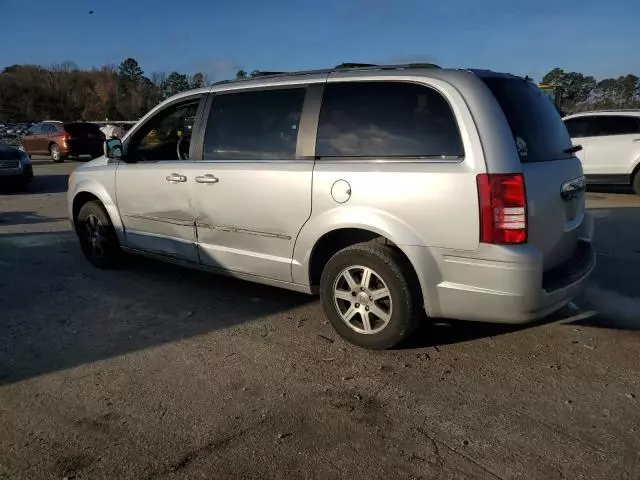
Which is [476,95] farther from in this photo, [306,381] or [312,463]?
[312,463]

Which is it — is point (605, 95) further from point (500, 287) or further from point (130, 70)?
point (130, 70)

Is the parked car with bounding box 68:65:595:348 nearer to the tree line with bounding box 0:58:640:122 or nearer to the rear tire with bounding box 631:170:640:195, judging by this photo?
the rear tire with bounding box 631:170:640:195

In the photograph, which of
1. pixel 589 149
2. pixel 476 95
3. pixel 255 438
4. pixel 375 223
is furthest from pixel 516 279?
pixel 589 149

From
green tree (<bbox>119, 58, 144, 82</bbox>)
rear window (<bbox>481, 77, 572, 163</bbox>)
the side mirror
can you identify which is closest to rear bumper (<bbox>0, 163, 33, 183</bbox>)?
the side mirror

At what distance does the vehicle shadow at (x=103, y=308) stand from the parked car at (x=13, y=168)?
24.5 ft

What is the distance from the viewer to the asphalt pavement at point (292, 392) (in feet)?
8.46

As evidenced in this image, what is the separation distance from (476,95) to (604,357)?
1.99 metres

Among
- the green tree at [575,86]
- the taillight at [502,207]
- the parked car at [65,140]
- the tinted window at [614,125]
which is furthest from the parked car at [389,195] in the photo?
the green tree at [575,86]

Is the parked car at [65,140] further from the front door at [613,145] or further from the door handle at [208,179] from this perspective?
the door handle at [208,179]

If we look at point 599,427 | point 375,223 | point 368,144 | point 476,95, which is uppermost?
point 476,95

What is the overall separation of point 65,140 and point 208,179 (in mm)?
19148

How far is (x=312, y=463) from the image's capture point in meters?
2.56

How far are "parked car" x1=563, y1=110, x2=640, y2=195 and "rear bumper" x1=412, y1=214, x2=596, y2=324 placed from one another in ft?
29.6

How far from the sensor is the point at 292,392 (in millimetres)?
3234
